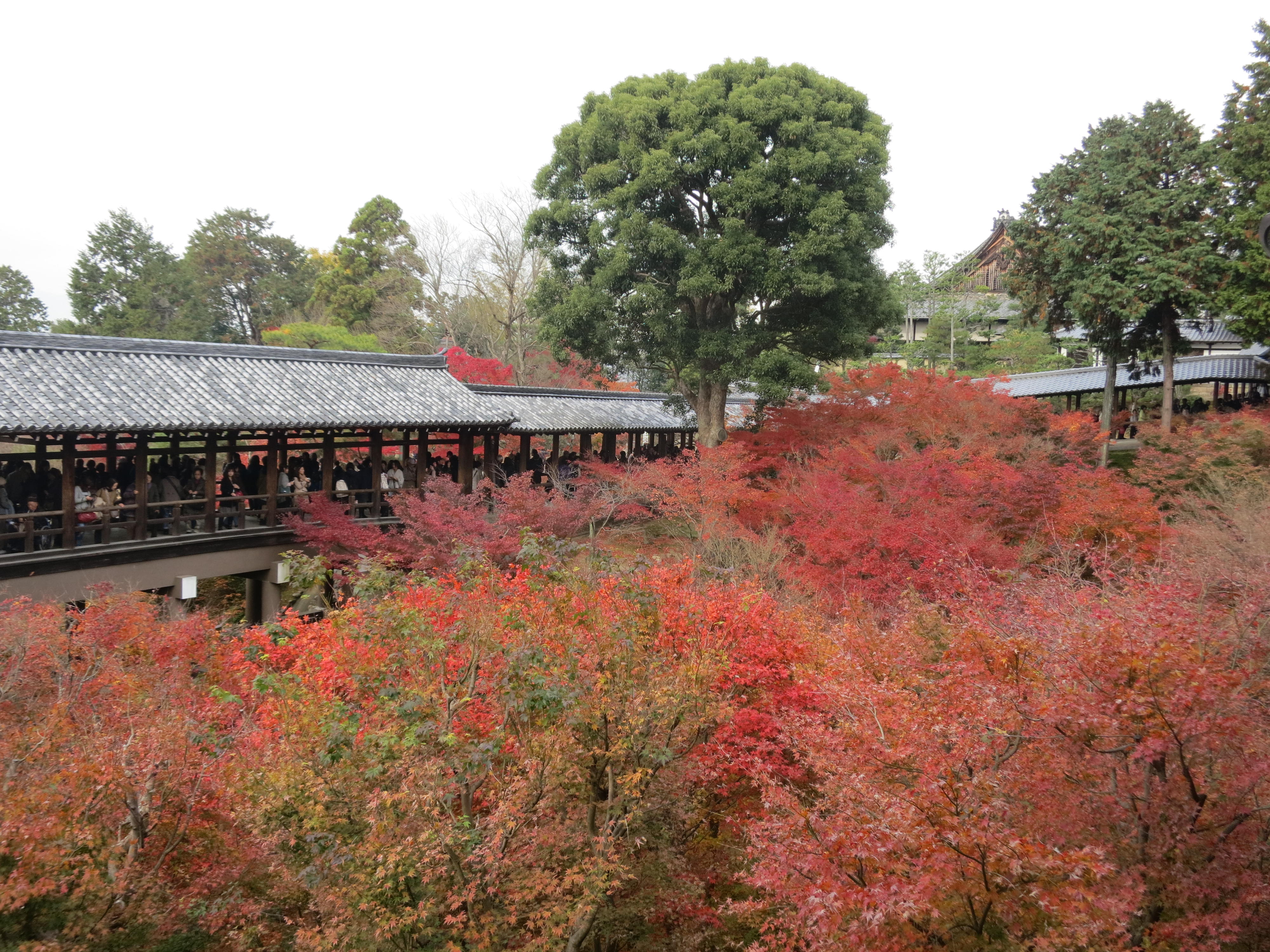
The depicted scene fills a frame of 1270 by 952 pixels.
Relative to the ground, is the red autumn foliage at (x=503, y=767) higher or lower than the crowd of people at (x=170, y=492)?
lower

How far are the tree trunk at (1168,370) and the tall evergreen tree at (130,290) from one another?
1851 inches

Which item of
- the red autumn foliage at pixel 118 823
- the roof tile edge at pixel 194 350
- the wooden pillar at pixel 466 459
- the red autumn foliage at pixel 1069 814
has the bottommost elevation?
the red autumn foliage at pixel 118 823

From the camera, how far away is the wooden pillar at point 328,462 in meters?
19.2

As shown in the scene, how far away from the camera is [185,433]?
1633 cm

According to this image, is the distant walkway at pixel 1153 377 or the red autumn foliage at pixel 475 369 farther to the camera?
the red autumn foliage at pixel 475 369

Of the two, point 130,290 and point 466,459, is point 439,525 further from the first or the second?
point 130,290

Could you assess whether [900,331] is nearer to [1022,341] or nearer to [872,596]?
[1022,341]

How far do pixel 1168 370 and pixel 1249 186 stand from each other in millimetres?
5427

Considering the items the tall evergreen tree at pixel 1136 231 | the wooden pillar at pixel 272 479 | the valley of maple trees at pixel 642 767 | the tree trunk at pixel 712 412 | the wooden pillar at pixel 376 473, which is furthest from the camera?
the tree trunk at pixel 712 412

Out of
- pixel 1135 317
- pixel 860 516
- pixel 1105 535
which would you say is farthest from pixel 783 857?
pixel 1135 317

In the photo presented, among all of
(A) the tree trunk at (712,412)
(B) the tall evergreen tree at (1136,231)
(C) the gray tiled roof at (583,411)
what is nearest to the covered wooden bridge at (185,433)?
(C) the gray tiled roof at (583,411)

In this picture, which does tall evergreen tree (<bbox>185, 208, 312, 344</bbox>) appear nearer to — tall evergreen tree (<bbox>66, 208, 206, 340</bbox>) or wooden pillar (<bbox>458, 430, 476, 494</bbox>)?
Result: tall evergreen tree (<bbox>66, 208, 206, 340</bbox>)

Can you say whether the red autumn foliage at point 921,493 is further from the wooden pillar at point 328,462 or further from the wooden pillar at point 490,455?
the wooden pillar at point 328,462

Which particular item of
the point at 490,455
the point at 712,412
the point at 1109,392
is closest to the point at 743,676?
the point at 490,455
